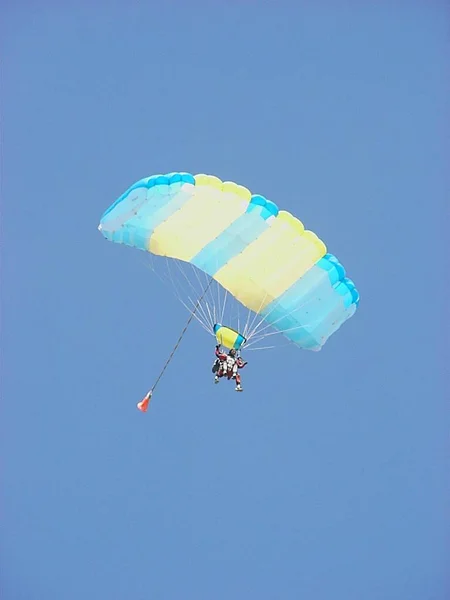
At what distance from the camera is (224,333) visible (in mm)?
24234

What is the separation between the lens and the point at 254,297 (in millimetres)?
24359

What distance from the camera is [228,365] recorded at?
24.1m

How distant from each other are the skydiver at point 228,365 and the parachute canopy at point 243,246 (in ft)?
0.63

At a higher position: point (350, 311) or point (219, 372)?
point (350, 311)

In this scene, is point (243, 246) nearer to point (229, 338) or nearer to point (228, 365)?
point (229, 338)

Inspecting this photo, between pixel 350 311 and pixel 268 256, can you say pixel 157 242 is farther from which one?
pixel 350 311

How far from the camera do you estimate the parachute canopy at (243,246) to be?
2389cm

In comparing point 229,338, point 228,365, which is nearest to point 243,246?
point 229,338

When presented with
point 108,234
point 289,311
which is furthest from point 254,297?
point 108,234

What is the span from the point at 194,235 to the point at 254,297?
1.44 meters

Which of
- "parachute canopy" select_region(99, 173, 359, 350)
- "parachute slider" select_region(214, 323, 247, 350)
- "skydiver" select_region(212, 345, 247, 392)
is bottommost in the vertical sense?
"skydiver" select_region(212, 345, 247, 392)

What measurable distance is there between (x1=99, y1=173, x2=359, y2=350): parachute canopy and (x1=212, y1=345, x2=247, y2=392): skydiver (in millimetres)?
193

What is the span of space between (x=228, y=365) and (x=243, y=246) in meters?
1.96

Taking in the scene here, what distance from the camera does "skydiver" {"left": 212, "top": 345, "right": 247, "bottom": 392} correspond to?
24047 millimetres
